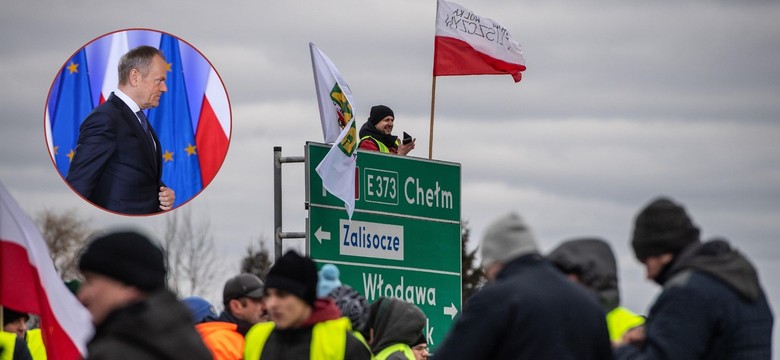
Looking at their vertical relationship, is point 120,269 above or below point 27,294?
above

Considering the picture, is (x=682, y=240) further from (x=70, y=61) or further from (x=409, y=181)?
(x=409, y=181)

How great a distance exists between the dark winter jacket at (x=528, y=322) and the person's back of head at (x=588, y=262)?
3.50ft

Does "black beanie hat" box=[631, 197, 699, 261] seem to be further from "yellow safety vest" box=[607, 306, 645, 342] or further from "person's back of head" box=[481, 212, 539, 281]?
"yellow safety vest" box=[607, 306, 645, 342]

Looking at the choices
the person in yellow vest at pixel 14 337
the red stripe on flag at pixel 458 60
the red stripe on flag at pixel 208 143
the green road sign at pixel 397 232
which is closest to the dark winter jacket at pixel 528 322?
the person in yellow vest at pixel 14 337

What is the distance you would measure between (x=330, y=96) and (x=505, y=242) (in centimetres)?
860

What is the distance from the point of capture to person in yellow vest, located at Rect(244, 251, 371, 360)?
9.10 meters

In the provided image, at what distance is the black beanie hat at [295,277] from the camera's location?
908 cm

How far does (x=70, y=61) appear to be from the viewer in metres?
13.4

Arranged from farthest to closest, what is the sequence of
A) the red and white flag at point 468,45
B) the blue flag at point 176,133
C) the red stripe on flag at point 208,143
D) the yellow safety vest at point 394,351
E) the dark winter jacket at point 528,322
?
the red and white flag at point 468,45
the red stripe on flag at point 208,143
the blue flag at point 176,133
the yellow safety vest at point 394,351
the dark winter jacket at point 528,322

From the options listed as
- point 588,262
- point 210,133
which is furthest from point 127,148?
point 588,262

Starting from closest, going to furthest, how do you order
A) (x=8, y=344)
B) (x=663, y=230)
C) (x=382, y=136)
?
(x=663, y=230) → (x=8, y=344) → (x=382, y=136)

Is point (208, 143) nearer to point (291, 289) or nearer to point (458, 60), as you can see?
point (458, 60)

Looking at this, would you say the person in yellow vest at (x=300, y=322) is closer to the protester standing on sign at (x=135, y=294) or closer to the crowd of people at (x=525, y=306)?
the crowd of people at (x=525, y=306)

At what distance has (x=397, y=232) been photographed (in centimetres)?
1551
